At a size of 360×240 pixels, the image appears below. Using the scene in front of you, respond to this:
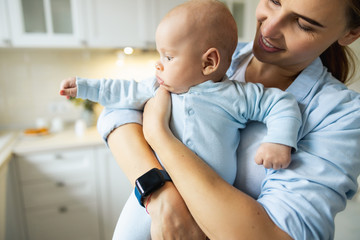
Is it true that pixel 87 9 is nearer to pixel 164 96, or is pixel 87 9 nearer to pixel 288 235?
pixel 164 96

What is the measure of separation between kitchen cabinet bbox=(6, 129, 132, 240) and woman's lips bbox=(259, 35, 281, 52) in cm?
159

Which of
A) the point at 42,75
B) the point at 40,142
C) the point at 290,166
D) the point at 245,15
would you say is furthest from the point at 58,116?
the point at 290,166

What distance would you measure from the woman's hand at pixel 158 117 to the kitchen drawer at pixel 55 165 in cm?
142

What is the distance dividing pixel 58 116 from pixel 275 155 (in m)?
2.35

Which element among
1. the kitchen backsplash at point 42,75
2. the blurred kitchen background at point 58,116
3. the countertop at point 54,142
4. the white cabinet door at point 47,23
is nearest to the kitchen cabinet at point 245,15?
the blurred kitchen background at point 58,116

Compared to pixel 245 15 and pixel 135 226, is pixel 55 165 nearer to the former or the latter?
pixel 135 226

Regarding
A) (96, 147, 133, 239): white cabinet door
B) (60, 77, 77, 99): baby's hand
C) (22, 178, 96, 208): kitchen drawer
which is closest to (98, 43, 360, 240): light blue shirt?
(60, 77, 77, 99): baby's hand

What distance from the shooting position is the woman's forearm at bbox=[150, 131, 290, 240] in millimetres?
555

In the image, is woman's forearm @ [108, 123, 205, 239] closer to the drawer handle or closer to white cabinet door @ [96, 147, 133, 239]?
white cabinet door @ [96, 147, 133, 239]

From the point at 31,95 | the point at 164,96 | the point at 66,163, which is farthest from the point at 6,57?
the point at 164,96

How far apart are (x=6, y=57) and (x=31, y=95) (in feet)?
1.24

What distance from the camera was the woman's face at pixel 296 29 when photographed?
650 mm

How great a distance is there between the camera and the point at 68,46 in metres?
2.04

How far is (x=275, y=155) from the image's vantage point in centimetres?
60
